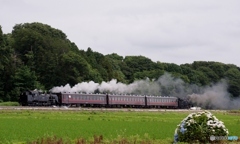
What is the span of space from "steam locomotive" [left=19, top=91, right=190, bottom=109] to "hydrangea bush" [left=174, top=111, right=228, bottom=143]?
4881 cm

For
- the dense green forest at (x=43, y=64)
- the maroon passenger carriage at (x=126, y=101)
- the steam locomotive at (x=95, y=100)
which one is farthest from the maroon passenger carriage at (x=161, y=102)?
the dense green forest at (x=43, y=64)

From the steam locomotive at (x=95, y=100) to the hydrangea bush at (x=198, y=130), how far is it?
4881 centimetres

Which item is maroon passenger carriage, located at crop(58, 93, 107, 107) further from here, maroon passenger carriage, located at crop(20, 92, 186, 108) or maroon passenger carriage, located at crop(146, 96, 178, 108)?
maroon passenger carriage, located at crop(146, 96, 178, 108)

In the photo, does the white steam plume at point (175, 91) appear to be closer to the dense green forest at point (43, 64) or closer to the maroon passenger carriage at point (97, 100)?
the dense green forest at point (43, 64)

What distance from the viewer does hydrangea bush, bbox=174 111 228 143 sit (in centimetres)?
2267

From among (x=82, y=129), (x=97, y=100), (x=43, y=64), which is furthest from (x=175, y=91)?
(x=82, y=129)

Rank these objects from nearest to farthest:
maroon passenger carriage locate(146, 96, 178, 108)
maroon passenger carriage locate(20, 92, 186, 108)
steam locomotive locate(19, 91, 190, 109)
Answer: steam locomotive locate(19, 91, 190, 109)
maroon passenger carriage locate(20, 92, 186, 108)
maroon passenger carriage locate(146, 96, 178, 108)

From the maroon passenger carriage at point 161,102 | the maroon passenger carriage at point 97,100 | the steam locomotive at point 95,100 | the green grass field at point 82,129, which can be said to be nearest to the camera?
the green grass field at point 82,129

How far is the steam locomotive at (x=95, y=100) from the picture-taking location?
70.2 m

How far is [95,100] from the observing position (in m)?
78.9

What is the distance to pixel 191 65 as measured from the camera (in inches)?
6929

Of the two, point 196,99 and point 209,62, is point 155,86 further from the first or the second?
point 209,62

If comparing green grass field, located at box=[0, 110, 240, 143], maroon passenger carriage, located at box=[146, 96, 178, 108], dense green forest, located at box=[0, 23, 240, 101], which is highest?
dense green forest, located at box=[0, 23, 240, 101]

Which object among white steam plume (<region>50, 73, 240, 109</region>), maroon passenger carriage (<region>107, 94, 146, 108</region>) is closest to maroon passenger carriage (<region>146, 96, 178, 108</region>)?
maroon passenger carriage (<region>107, 94, 146, 108</region>)
